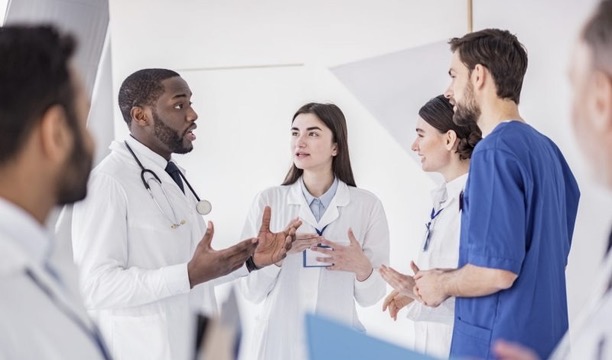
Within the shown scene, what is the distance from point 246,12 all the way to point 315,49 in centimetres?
55

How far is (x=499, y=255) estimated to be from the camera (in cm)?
229

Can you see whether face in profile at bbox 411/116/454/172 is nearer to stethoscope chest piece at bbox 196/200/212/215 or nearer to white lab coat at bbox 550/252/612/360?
stethoscope chest piece at bbox 196/200/212/215

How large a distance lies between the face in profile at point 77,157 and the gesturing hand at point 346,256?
228cm

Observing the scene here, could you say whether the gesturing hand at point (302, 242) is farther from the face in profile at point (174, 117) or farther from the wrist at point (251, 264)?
the face in profile at point (174, 117)

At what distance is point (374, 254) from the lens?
3.74 meters

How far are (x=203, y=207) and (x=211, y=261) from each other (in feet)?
1.68

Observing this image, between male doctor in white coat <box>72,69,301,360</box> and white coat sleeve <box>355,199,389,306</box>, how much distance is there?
0.58m

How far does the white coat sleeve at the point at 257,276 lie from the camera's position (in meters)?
3.57

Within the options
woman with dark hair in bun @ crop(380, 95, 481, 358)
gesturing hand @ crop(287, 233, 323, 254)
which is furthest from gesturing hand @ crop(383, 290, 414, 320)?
gesturing hand @ crop(287, 233, 323, 254)

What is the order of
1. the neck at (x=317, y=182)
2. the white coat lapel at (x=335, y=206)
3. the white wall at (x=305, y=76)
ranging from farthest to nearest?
1. the white wall at (x=305, y=76)
2. the neck at (x=317, y=182)
3. the white coat lapel at (x=335, y=206)

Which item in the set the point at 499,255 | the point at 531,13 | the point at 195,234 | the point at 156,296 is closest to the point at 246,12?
the point at 531,13

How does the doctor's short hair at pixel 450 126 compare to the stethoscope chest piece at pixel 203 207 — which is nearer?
the stethoscope chest piece at pixel 203 207

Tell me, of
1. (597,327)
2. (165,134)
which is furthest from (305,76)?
(597,327)

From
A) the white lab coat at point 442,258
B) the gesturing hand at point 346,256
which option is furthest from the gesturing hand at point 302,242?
the white lab coat at point 442,258
